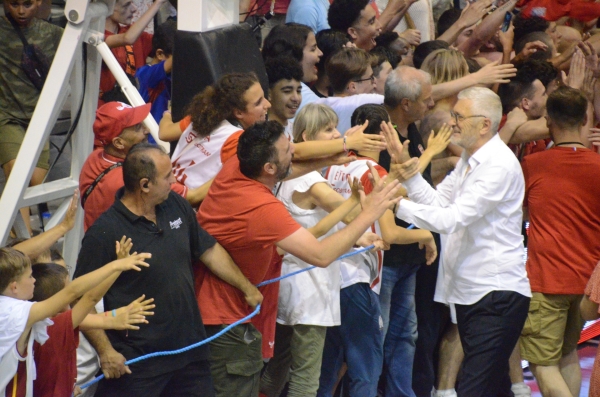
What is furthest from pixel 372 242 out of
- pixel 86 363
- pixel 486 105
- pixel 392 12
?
pixel 392 12

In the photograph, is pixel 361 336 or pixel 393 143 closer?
pixel 393 143

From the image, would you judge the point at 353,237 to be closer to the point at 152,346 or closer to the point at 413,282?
the point at 152,346

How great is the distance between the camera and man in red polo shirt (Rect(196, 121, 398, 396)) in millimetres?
3980

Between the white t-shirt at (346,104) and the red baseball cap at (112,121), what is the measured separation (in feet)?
5.05

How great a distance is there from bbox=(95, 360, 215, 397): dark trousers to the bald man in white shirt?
1.33 meters

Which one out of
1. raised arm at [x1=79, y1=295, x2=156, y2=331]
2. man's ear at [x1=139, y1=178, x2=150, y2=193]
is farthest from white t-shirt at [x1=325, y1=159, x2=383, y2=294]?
raised arm at [x1=79, y1=295, x2=156, y2=331]

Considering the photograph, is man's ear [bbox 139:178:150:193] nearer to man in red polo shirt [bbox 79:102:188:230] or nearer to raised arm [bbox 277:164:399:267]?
man in red polo shirt [bbox 79:102:188:230]

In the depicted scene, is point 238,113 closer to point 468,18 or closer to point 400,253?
point 400,253

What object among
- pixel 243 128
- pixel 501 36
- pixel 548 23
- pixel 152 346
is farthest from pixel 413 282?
pixel 548 23

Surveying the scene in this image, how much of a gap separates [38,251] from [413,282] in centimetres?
233

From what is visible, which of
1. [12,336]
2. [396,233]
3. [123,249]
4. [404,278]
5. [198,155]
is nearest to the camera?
[12,336]

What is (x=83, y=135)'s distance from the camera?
559cm

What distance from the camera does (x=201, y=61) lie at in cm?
485

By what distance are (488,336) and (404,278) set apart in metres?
0.91
